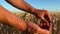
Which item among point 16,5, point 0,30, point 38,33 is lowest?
point 0,30

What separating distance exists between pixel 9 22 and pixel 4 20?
0.04m

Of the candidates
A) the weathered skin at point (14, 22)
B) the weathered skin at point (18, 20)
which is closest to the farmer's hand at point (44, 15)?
the weathered skin at point (18, 20)

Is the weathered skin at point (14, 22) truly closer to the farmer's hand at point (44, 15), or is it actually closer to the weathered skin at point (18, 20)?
the weathered skin at point (18, 20)

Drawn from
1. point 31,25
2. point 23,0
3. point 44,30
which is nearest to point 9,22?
point 31,25

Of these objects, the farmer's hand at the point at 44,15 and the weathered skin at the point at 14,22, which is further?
the farmer's hand at the point at 44,15

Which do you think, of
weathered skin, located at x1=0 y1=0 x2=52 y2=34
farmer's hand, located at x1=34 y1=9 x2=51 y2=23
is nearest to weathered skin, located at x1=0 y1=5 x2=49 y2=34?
weathered skin, located at x1=0 y1=0 x2=52 y2=34

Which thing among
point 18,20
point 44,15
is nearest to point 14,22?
point 18,20

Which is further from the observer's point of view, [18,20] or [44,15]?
[44,15]

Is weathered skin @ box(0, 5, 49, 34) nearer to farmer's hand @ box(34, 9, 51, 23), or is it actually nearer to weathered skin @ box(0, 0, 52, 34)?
weathered skin @ box(0, 0, 52, 34)

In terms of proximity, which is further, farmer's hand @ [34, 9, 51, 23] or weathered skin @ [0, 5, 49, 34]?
farmer's hand @ [34, 9, 51, 23]

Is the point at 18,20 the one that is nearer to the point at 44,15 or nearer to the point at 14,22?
the point at 14,22

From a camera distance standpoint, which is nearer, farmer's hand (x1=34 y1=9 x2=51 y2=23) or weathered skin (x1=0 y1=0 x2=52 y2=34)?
weathered skin (x1=0 y1=0 x2=52 y2=34)

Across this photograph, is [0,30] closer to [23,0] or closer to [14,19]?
[23,0]

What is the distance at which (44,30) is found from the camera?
5.22 feet
